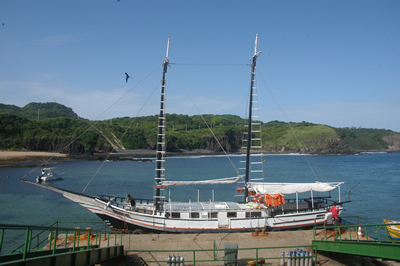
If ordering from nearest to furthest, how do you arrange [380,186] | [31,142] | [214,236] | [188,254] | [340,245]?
[340,245]
[188,254]
[214,236]
[380,186]
[31,142]

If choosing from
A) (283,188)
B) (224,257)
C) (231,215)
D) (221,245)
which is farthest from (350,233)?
(283,188)

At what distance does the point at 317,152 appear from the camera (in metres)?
178

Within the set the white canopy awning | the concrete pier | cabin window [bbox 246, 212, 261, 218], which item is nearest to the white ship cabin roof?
cabin window [bbox 246, 212, 261, 218]

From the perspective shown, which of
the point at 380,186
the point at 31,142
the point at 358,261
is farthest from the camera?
the point at 31,142

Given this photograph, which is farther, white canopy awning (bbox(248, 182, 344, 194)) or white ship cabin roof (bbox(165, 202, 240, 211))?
white canopy awning (bbox(248, 182, 344, 194))

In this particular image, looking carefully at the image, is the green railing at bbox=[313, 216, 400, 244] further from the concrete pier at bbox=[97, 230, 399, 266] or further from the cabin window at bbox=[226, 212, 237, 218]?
the cabin window at bbox=[226, 212, 237, 218]

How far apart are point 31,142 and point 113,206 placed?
330 ft

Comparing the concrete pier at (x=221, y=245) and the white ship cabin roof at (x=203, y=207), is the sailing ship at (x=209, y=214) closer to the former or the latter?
the white ship cabin roof at (x=203, y=207)

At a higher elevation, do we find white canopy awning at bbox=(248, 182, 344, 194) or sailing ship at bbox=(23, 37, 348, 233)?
white canopy awning at bbox=(248, 182, 344, 194)

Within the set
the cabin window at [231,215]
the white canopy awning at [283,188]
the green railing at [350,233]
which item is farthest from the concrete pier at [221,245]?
the white canopy awning at [283,188]

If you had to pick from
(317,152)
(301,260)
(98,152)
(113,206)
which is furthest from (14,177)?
Answer: (317,152)

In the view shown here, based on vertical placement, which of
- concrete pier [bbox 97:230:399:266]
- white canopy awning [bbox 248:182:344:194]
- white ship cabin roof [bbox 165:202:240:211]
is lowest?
concrete pier [bbox 97:230:399:266]

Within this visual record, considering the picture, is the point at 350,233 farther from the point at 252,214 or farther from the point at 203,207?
the point at 203,207

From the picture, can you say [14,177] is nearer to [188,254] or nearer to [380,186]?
[188,254]
